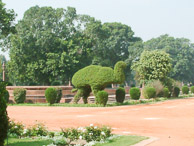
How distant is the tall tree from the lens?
77.4 metres

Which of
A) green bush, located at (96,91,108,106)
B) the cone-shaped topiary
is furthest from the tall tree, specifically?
green bush, located at (96,91,108,106)

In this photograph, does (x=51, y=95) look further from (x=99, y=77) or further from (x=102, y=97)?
(x=102, y=97)

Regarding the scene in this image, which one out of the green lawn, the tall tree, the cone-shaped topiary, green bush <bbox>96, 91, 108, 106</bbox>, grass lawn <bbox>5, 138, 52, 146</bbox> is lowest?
grass lawn <bbox>5, 138, 52, 146</bbox>

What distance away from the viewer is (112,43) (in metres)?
65.3

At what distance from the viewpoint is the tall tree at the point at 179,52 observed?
77.4 metres

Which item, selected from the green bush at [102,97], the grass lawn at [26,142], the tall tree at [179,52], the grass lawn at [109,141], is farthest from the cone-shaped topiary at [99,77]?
the tall tree at [179,52]

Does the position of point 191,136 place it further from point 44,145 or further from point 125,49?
point 125,49

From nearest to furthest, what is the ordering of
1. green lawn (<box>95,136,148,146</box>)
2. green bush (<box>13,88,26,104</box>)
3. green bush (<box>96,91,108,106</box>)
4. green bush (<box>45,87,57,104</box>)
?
green lawn (<box>95,136,148,146</box>) < green bush (<box>96,91,108,106</box>) < green bush (<box>45,87,57,104</box>) < green bush (<box>13,88,26,104</box>)

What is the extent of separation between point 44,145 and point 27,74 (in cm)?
3887

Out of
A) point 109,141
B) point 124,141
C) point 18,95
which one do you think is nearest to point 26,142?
point 109,141

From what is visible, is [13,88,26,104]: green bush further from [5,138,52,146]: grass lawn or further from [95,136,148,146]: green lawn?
[95,136,148,146]: green lawn

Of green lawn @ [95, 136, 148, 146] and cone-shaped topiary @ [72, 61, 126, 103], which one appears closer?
green lawn @ [95, 136, 148, 146]

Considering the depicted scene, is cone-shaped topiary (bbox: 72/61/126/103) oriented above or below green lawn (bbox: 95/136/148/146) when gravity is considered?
above

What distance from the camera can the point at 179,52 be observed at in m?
80.4
